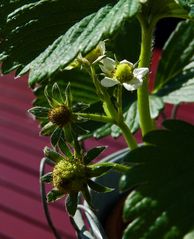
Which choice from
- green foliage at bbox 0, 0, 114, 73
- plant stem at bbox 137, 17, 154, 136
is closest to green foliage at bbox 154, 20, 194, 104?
plant stem at bbox 137, 17, 154, 136

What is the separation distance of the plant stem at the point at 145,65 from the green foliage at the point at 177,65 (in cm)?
12

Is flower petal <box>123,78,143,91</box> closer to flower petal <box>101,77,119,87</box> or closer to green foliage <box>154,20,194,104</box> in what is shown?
flower petal <box>101,77,119,87</box>

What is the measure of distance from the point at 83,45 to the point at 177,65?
0.31m

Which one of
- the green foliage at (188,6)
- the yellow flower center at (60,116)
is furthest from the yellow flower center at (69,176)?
the green foliage at (188,6)

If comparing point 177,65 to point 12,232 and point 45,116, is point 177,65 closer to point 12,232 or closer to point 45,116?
point 45,116

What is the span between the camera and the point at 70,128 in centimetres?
50

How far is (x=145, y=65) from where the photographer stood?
0.54m

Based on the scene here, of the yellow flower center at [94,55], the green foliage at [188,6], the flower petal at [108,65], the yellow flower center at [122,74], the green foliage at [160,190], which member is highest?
the green foliage at [188,6]

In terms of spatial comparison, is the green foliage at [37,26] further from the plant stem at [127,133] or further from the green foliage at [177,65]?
the green foliage at [177,65]

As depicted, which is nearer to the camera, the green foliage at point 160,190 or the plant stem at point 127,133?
→ the green foliage at point 160,190

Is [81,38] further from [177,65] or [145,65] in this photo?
[177,65]

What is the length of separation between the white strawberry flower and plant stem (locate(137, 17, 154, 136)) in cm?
2

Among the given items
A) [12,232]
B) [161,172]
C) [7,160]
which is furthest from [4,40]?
[7,160]

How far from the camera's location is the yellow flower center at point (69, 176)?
0.47 meters
